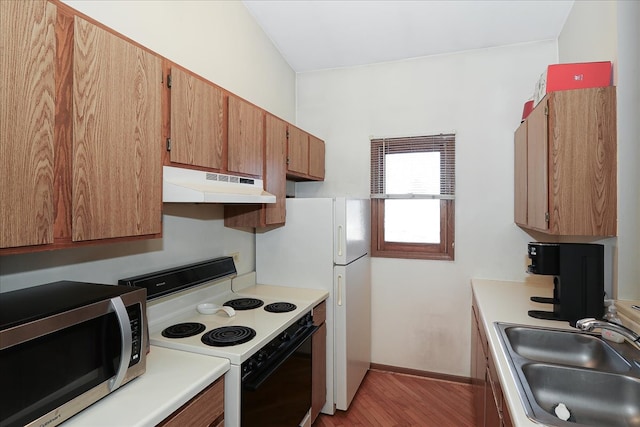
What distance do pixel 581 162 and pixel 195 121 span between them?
192 cm

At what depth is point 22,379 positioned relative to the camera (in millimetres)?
872

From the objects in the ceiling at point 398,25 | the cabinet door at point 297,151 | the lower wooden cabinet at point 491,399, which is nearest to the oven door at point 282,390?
the lower wooden cabinet at point 491,399

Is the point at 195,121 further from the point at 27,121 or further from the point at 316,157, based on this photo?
the point at 316,157

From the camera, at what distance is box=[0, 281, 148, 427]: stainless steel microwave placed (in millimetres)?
856

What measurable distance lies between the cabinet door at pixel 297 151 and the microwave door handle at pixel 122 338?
5.42 feet

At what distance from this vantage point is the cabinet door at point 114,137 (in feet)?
3.53

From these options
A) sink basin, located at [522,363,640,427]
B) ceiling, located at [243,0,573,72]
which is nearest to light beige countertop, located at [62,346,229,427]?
sink basin, located at [522,363,640,427]

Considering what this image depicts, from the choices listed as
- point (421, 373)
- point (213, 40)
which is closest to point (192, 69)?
point (213, 40)

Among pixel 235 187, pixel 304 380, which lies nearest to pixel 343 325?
pixel 304 380

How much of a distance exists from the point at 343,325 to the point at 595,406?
1.48 m

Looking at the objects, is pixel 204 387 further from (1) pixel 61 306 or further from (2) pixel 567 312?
(2) pixel 567 312

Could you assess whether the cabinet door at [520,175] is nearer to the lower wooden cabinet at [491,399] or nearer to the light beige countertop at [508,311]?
the light beige countertop at [508,311]

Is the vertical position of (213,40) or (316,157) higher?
(213,40)

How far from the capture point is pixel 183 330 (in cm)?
174
